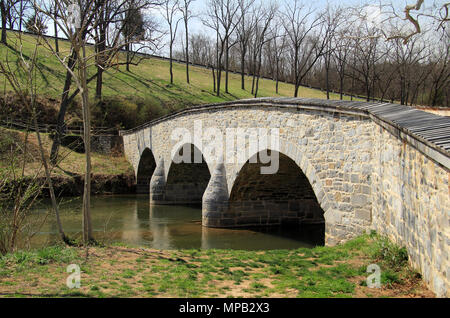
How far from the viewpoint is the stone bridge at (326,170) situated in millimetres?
4797

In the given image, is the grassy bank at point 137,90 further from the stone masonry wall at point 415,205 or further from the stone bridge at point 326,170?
the stone masonry wall at point 415,205

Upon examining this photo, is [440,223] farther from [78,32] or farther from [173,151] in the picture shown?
[173,151]

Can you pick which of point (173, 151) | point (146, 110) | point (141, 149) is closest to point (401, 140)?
point (173, 151)

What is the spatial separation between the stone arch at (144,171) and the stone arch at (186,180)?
4550 millimetres

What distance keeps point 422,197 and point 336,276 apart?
5.53ft

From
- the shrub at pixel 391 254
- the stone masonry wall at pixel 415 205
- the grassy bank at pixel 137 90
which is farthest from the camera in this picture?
the grassy bank at pixel 137 90

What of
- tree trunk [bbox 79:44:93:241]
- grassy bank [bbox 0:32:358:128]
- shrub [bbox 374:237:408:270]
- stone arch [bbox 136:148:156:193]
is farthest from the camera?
grassy bank [bbox 0:32:358:128]

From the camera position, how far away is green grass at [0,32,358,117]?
33.4 meters

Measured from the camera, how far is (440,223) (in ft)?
14.2

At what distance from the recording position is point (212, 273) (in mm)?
6469

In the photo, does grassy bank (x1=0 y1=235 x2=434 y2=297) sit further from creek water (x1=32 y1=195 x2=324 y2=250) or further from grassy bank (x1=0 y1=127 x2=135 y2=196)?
grassy bank (x1=0 y1=127 x2=135 y2=196)

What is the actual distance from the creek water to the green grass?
1568cm

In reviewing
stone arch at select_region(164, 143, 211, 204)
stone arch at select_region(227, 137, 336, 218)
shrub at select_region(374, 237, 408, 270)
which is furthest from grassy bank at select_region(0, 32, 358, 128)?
shrub at select_region(374, 237, 408, 270)

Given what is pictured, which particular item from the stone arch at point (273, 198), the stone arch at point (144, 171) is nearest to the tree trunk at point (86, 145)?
the stone arch at point (273, 198)
